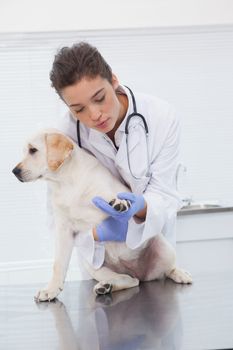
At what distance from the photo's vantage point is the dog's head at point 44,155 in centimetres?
174

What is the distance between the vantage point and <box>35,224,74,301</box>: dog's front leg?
1703 mm

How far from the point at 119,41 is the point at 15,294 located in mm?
2889

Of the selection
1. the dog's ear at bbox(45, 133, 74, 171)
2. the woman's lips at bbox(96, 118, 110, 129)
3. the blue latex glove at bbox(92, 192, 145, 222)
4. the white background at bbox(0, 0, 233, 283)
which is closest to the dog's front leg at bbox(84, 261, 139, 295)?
the blue latex glove at bbox(92, 192, 145, 222)

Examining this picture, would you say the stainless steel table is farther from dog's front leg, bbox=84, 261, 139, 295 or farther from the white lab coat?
the white lab coat

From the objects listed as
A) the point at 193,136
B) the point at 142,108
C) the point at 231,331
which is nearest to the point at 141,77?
the point at 193,136

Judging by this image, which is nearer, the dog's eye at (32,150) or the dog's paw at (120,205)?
the dog's paw at (120,205)

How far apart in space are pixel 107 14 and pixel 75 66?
2.73m

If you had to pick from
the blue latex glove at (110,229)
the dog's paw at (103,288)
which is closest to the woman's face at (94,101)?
the blue latex glove at (110,229)

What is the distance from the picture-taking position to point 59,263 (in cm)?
175

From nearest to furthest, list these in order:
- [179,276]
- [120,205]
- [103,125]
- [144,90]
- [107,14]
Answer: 1. [120,205]
2. [103,125]
3. [179,276]
4. [107,14]
5. [144,90]

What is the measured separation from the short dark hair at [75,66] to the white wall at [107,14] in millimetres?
2619

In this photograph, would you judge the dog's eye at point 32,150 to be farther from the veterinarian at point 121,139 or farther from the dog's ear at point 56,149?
the veterinarian at point 121,139

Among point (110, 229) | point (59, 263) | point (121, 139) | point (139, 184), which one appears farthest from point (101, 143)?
point (59, 263)

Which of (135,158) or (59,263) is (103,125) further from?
(59,263)
